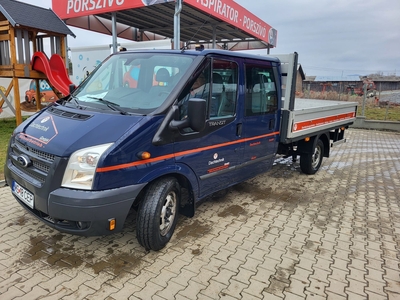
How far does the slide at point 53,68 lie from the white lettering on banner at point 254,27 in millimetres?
7171

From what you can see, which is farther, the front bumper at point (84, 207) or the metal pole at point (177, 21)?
the metal pole at point (177, 21)

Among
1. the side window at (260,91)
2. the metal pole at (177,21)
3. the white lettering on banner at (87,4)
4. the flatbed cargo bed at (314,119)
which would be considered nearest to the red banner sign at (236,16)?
the metal pole at (177,21)

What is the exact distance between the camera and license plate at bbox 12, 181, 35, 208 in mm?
2993

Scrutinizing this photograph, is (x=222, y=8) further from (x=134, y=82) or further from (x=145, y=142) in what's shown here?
(x=145, y=142)

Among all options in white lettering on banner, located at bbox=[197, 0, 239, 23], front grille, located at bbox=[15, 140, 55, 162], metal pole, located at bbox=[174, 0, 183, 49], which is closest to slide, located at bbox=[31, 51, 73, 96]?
metal pole, located at bbox=[174, 0, 183, 49]

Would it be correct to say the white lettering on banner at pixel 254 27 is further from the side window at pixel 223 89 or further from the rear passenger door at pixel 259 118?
the side window at pixel 223 89

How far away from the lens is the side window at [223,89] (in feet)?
12.2

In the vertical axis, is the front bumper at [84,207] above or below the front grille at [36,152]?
below

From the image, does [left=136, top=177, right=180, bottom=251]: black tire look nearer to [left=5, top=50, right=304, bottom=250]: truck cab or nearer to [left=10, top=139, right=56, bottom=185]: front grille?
[left=5, top=50, right=304, bottom=250]: truck cab

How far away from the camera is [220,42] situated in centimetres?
1661

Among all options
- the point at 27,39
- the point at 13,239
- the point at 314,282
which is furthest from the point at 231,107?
the point at 27,39

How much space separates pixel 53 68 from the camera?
8695 millimetres

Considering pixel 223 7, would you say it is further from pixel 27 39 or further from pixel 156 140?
pixel 156 140

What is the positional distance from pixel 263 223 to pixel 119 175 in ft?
7.49
